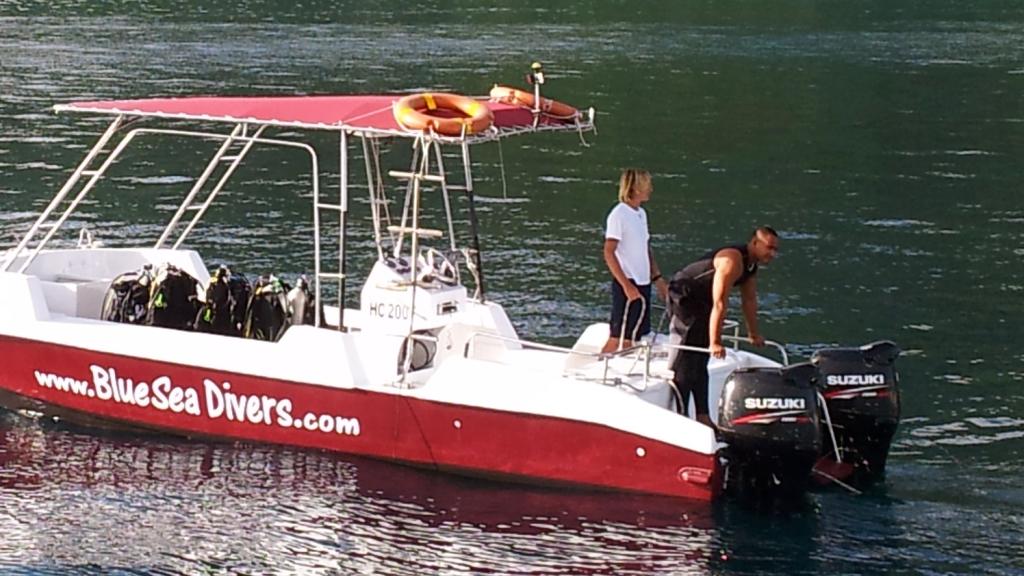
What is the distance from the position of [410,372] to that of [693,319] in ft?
7.20

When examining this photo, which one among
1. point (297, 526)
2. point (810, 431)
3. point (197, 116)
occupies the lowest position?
point (297, 526)

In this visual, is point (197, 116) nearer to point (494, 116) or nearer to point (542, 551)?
point (494, 116)

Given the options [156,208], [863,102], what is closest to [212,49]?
[863,102]

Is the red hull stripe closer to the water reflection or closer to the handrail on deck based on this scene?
the water reflection

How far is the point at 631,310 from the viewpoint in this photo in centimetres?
1332

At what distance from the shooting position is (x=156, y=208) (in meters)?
25.7

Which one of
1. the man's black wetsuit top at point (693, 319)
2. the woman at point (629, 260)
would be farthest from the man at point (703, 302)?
the woman at point (629, 260)

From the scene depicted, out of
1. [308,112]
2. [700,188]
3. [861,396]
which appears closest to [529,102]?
[308,112]

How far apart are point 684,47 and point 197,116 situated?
39401 millimetres

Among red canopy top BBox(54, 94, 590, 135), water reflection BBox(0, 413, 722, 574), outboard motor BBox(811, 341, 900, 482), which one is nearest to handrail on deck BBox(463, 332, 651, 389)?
water reflection BBox(0, 413, 722, 574)

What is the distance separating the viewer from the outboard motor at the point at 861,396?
1270 centimetres

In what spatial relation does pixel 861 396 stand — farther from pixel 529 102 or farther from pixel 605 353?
pixel 529 102

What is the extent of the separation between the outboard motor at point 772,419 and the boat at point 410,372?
1cm

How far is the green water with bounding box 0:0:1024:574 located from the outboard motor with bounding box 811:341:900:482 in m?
Answer: 0.40
